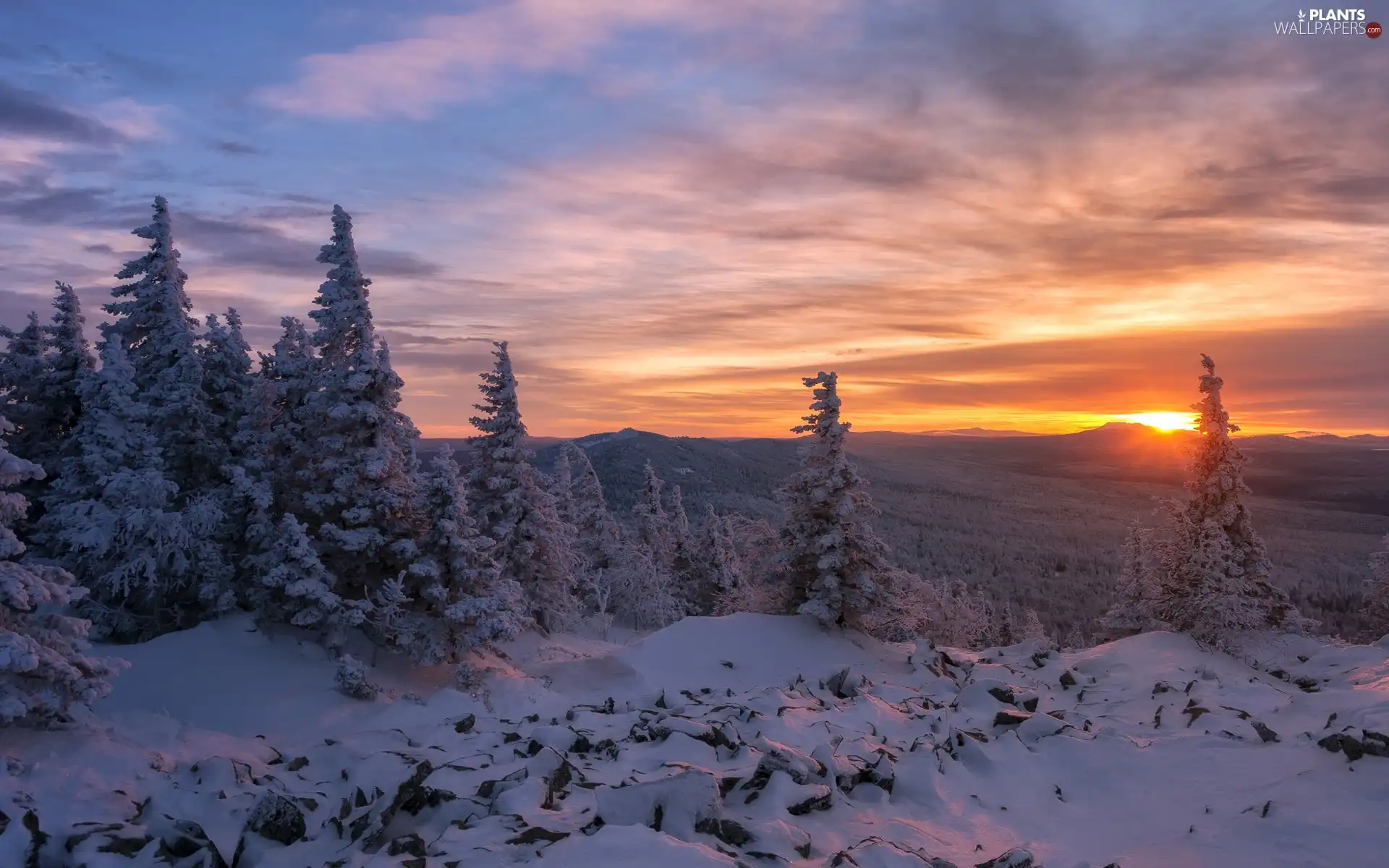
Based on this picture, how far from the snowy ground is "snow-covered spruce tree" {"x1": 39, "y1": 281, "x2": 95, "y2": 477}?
1305cm

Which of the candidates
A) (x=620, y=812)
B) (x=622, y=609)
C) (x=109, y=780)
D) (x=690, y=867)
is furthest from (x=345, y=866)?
(x=622, y=609)

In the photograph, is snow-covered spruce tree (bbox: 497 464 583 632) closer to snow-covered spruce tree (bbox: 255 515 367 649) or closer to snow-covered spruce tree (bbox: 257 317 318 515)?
snow-covered spruce tree (bbox: 257 317 318 515)

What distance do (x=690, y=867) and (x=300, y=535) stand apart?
54.2ft

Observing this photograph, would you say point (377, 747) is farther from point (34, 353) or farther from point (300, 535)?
point (34, 353)

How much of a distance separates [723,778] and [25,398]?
28.1 meters

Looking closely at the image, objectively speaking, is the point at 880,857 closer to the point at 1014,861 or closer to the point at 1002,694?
the point at 1014,861

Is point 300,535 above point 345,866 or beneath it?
above

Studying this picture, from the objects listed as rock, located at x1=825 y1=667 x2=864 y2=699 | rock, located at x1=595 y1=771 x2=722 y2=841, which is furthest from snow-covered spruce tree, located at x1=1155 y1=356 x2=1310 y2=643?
rock, located at x1=595 y1=771 x2=722 y2=841

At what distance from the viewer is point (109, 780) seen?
29.8 feet

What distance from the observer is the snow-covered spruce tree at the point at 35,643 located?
9617mm

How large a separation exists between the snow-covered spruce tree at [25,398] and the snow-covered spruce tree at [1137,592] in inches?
1538

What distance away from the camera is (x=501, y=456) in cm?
3052

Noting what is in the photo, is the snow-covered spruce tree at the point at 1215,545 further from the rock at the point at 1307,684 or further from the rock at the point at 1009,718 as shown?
the rock at the point at 1009,718

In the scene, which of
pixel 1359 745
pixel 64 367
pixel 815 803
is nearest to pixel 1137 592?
pixel 1359 745
